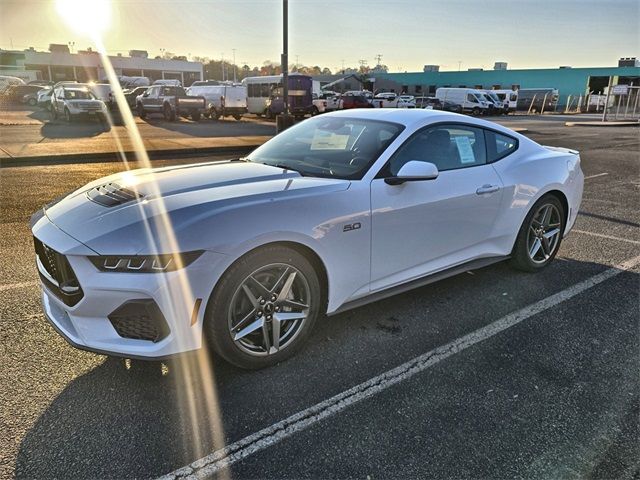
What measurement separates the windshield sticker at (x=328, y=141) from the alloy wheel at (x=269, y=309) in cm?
130

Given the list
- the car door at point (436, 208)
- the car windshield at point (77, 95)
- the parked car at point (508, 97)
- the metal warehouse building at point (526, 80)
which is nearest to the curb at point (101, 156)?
the car door at point (436, 208)

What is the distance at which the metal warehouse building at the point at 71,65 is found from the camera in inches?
2564

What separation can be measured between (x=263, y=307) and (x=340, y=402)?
0.69 m

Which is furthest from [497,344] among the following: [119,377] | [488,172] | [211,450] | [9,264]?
[9,264]

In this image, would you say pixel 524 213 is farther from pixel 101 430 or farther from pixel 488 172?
pixel 101 430

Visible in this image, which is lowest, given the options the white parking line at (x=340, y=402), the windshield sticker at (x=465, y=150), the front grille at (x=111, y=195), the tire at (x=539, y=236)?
the white parking line at (x=340, y=402)

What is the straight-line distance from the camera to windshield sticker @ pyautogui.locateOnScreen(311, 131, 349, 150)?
3.84m

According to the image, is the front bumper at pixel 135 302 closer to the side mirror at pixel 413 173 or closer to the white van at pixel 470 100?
the side mirror at pixel 413 173

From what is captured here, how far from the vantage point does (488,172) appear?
13.4 feet

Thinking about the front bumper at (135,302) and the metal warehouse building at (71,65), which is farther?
the metal warehouse building at (71,65)

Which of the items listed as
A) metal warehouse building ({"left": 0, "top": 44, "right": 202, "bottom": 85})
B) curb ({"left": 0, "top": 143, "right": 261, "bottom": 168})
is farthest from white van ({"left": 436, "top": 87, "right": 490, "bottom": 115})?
metal warehouse building ({"left": 0, "top": 44, "right": 202, "bottom": 85})

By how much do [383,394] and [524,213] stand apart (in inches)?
95.2

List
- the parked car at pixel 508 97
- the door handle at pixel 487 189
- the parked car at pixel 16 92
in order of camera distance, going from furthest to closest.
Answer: the parked car at pixel 508 97 < the parked car at pixel 16 92 < the door handle at pixel 487 189

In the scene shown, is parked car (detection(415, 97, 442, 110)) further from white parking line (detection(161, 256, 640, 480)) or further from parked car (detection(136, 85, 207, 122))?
white parking line (detection(161, 256, 640, 480))
